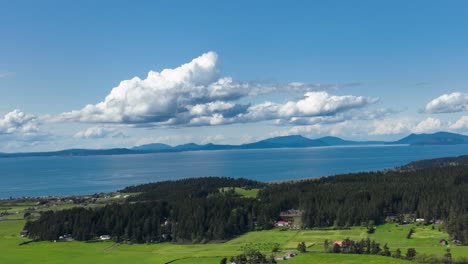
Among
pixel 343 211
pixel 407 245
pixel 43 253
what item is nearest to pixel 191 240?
pixel 43 253

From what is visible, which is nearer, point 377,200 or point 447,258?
point 447,258

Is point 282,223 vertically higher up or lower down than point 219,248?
higher up

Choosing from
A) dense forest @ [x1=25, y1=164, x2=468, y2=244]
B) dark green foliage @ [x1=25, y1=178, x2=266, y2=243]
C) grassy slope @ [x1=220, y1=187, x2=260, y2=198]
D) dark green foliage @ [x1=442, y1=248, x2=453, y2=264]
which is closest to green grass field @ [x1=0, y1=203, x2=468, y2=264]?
dark green foliage @ [x1=442, y1=248, x2=453, y2=264]

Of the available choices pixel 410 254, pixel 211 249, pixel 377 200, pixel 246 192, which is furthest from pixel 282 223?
pixel 246 192

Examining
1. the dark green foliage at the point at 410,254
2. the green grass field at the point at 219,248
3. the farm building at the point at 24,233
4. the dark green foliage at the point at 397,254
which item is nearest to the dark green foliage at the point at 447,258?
the green grass field at the point at 219,248

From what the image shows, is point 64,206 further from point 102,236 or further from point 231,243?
point 231,243

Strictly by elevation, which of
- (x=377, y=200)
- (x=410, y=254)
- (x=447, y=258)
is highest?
(x=377, y=200)

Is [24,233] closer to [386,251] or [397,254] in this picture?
[386,251]

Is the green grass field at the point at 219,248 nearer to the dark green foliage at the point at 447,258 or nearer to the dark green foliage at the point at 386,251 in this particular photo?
the dark green foliage at the point at 447,258
